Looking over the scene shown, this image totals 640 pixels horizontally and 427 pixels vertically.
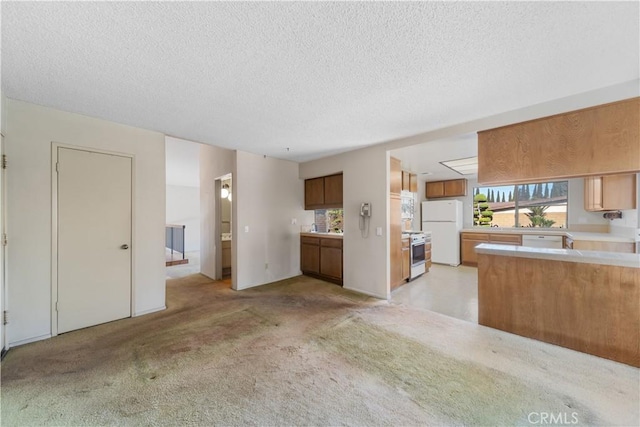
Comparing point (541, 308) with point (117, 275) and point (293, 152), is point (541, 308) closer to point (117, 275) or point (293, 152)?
point (293, 152)

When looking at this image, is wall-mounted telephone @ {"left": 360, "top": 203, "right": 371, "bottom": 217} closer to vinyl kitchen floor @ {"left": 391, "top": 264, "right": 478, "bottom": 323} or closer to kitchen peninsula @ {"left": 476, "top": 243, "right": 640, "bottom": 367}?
vinyl kitchen floor @ {"left": 391, "top": 264, "right": 478, "bottom": 323}

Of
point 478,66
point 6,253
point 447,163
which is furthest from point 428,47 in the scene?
point 6,253

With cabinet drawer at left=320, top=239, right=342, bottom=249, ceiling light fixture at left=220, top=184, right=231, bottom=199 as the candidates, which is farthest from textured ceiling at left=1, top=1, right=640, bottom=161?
ceiling light fixture at left=220, top=184, right=231, bottom=199

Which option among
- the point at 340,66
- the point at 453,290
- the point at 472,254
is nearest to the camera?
the point at 340,66

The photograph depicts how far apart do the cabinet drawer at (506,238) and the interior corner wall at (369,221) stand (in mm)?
3638

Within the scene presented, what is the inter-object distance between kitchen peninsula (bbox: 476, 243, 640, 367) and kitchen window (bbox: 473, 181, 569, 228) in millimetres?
3605

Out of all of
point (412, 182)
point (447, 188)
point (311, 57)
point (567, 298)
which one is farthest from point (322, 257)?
point (447, 188)

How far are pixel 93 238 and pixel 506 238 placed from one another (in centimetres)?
760

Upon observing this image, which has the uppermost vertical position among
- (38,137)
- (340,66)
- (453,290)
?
(340,66)

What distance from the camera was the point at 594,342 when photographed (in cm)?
232

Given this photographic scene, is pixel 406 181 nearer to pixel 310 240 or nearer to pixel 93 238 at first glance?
pixel 310 240

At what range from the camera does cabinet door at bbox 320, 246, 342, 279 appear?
182 inches

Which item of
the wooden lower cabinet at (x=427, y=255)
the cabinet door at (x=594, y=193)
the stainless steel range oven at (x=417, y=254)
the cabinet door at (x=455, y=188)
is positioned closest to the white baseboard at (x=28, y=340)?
the stainless steel range oven at (x=417, y=254)

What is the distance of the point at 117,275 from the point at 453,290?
17.0ft
